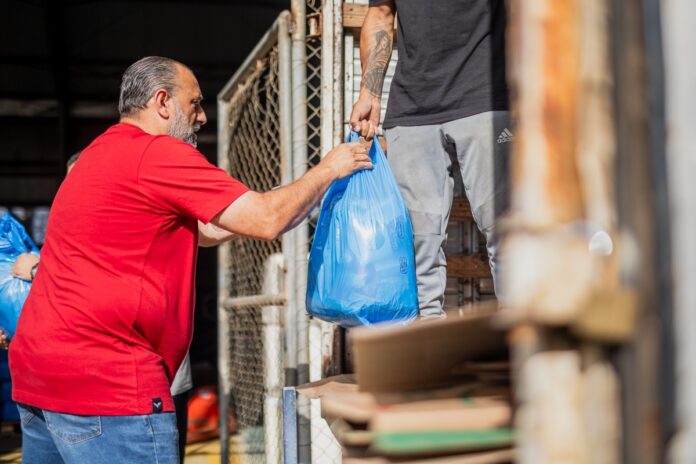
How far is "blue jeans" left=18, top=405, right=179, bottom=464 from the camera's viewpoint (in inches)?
105

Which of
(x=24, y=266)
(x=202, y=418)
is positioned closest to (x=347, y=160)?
(x=24, y=266)

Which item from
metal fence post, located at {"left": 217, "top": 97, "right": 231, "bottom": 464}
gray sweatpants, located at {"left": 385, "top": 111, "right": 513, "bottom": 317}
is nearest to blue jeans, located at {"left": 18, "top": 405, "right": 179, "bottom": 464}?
gray sweatpants, located at {"left": 385, "top": 111, "right": 513, "bottom": 317}

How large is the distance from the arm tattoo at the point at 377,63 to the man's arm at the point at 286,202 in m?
0.29

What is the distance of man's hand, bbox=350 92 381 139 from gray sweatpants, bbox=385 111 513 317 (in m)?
0.08

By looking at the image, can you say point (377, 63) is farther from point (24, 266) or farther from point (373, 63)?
point (24, 266)

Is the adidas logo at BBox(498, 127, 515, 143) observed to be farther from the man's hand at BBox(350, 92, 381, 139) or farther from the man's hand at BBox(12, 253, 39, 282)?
the man's hand at BBox(12, 253, 39, 282)

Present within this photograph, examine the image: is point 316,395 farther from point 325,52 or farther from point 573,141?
point 325,52

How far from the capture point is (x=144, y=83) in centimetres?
314

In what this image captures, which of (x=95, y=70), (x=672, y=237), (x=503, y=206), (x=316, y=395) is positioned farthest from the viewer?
(x=95, y=70)

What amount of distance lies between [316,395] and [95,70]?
14379 mm

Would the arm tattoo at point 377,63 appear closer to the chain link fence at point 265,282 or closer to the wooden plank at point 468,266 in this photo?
the chain link fence at point 265,282

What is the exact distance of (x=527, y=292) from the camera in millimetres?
1316

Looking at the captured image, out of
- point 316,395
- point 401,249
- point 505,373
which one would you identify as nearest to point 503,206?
point 401,249

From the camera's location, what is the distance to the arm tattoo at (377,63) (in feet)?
10.4
